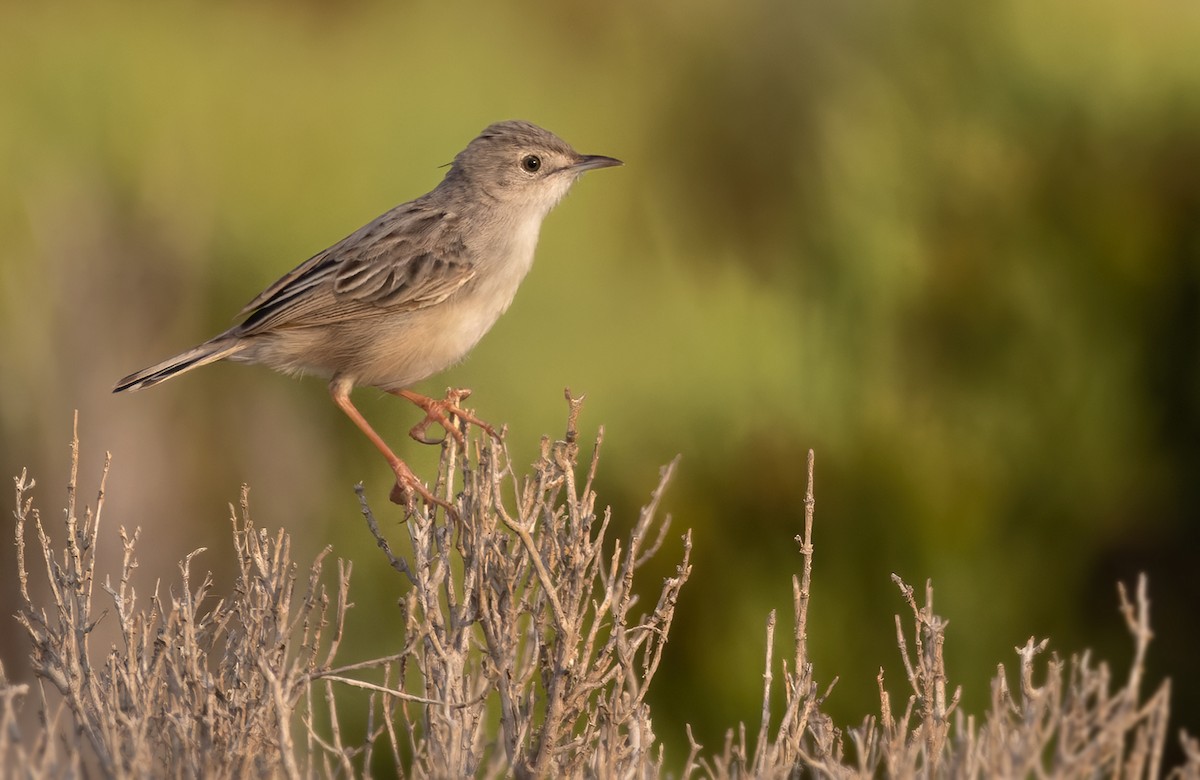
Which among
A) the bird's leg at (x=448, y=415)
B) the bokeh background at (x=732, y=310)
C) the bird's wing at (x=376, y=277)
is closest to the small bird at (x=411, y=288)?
the bird's wing at (x=376, y=277)

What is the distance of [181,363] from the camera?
561cm

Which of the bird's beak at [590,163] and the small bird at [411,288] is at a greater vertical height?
the bird's beak at [590,163]

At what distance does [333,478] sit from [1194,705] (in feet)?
16.0

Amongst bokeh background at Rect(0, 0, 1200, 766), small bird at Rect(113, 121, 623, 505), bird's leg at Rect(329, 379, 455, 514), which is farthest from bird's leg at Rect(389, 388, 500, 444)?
bokeh background at Rect(0, 0, 1200, 766)

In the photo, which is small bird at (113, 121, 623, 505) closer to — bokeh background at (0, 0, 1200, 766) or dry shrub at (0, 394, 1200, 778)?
dry shrub at (0, 394, 1200, 778)

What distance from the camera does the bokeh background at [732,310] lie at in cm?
754

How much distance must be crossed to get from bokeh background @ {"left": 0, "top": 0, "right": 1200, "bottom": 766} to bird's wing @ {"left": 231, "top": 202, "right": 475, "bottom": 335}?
2.00m

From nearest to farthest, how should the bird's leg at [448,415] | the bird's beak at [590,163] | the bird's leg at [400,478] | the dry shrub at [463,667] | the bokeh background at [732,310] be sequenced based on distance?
the dry shrub at [463,667] → the bird's leg at [400,478] → the bird's leg at [448,415] → the bird's beak at [590,163] → the bokeh background at [732,310]

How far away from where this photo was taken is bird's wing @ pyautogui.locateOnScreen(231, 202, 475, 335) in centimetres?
568

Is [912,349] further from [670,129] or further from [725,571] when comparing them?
[670,129]

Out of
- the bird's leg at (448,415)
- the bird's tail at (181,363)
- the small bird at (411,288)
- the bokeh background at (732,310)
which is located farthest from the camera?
the bokeh background at (732,310)

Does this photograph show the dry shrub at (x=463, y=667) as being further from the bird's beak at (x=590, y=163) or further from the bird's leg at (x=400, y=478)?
the bird's beak at (x=590, y=163)

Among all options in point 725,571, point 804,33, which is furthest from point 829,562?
point 804,33

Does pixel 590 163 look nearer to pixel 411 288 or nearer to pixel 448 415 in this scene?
pixel 411 288
